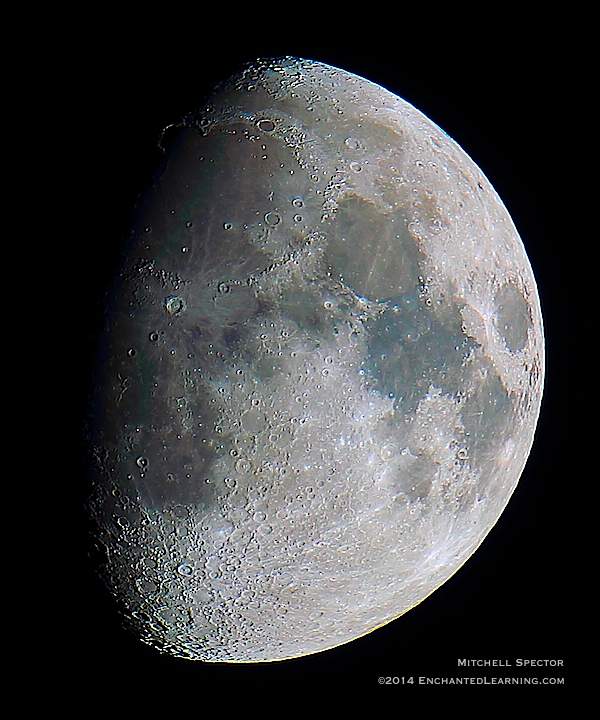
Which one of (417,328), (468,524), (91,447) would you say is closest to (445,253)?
(417,328)

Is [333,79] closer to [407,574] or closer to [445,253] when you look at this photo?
[445,253]

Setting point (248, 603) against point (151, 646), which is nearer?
point (248, 603)

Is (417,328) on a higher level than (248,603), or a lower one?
higher

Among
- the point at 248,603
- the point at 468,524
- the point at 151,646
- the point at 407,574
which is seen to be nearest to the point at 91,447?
the point at 248,603

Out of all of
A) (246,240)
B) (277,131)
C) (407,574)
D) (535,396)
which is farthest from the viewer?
(535,396)

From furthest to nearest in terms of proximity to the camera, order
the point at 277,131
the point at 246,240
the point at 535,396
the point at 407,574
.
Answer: the point at 535,396
the point at 407,574
the point at 277,131
the point at 246,240

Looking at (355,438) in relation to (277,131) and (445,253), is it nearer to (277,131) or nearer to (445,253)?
(445,253)

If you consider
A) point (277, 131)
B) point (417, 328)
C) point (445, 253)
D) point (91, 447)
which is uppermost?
point (277, 131)
